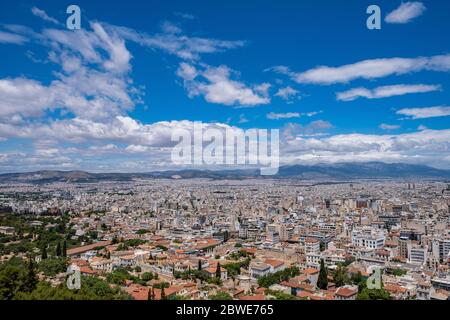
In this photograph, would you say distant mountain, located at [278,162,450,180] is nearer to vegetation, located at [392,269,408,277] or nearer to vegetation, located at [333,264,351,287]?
vegetation, located at [392,269,408,277]

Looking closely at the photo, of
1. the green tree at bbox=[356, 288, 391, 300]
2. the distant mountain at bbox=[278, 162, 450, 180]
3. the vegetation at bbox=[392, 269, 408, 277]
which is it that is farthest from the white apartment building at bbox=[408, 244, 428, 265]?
the distant mountain at bbox=[278, 162, 450, 180]

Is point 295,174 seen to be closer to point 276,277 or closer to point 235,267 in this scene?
point 235,267

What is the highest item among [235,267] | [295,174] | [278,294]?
[295,174]

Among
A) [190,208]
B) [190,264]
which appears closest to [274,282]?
[190,264]

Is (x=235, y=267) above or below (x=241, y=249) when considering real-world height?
above

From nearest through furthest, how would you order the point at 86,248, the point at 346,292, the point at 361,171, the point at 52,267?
the point at 346,292 → the point at 52,267 → the point at 86,248 → the point at 361,171

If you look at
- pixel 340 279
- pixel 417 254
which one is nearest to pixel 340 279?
pixel 340 279

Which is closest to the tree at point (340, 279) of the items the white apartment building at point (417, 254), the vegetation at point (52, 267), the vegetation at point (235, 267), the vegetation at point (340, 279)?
the vegetation at point (340, 279)

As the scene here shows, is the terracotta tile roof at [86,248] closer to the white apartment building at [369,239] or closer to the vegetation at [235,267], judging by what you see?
the vegetation at [235,267]
